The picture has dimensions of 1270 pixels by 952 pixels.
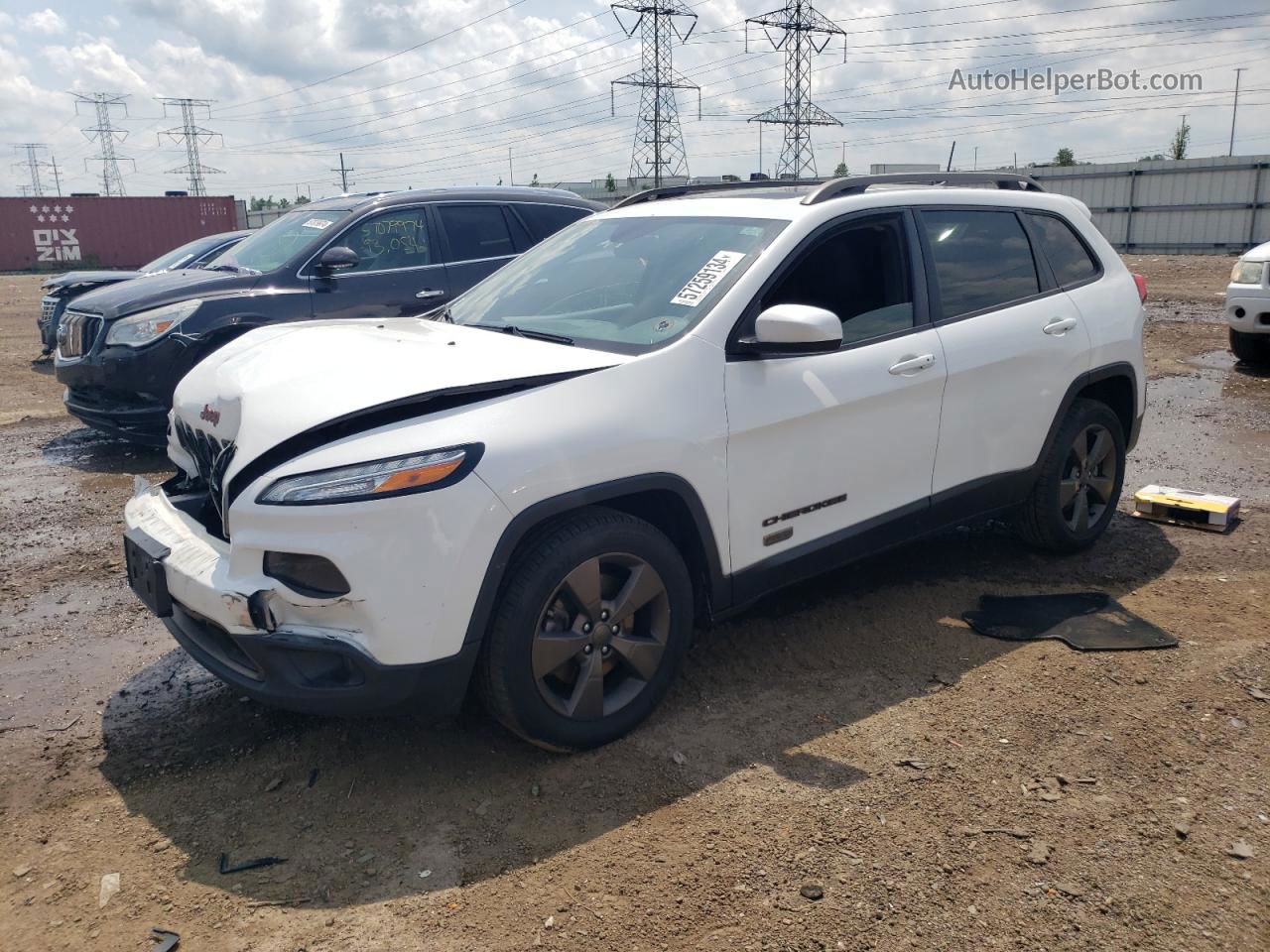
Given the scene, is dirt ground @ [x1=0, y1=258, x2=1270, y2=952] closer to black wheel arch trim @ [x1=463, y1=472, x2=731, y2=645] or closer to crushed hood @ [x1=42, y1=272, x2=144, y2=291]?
black wheel arch trim @ [x1=463, y1=472, x2=731, y2=645]

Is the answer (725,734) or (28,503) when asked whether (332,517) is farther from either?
(28,503)

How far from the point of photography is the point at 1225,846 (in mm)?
2865

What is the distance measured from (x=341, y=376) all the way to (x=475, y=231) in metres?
5.09

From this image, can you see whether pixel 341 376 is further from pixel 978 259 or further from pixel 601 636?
pixel 978 259

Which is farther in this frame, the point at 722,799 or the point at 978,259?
the point at 978,259

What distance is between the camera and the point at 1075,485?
16.6 ft

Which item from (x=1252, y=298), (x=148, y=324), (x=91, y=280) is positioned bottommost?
(x=1252, y=298)

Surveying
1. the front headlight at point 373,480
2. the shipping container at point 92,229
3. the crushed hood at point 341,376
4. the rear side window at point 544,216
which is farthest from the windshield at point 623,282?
the shipping container at point 92,229

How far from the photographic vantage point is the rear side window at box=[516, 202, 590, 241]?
8.27 meters

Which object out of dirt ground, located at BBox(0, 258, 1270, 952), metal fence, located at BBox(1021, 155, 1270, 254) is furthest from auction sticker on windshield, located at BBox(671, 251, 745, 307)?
metal fence, located at BBox(1021, 155, 1270, 254)

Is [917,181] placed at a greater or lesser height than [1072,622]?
greater

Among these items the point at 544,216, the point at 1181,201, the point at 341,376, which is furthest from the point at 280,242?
the point at 1181,201

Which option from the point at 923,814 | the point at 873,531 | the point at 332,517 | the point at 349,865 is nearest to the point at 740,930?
the point at 923,814

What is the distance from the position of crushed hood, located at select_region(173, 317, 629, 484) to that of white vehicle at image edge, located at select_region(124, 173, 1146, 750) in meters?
0.01
